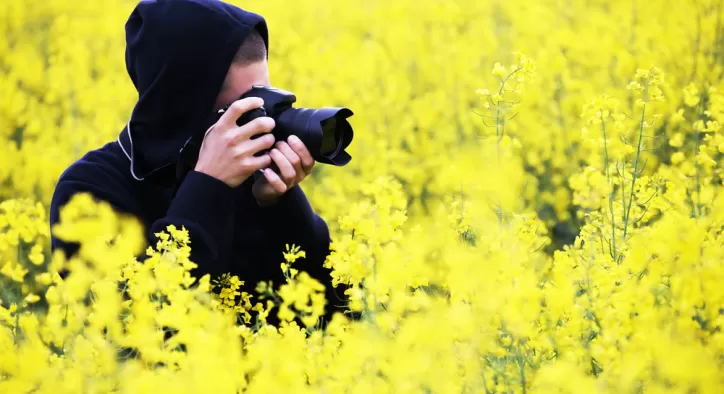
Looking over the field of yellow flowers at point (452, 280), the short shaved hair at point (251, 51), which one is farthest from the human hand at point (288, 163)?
the short shaved hair at point (251, 51)

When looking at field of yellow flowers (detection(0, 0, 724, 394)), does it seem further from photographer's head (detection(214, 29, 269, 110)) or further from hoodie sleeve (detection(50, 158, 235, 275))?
photographer's head (detection(214, 29, 269, 110))

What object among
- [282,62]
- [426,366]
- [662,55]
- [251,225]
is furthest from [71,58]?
[426,366]

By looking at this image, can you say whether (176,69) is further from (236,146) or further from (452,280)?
(452,280)

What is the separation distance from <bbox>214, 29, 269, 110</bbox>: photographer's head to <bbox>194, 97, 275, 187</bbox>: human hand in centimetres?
18

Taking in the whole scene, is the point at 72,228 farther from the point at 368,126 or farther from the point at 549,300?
the point at 368,126

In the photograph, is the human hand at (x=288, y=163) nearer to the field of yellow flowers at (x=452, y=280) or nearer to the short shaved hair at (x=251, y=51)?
the field of yellow flowers at (x=452, y=280)

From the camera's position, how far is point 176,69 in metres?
1.82

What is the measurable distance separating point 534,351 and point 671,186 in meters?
0.62

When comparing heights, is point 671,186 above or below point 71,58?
above

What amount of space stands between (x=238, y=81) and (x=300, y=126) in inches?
10.0

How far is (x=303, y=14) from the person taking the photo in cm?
746

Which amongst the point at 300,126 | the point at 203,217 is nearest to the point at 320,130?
the point at 300,126

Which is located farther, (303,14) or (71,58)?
(303,14)

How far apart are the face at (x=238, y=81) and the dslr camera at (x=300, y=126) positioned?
0.21ft
